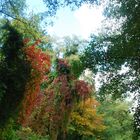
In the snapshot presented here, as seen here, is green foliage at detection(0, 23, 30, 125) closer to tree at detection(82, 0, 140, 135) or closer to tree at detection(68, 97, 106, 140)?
tree at detection(82, 0, 140, 135)

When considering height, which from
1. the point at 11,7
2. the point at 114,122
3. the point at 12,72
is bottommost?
the point at 12,72

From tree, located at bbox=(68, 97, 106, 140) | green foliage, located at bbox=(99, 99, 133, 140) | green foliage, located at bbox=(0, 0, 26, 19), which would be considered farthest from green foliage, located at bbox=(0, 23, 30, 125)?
green foliage, located at bbox=(99, 99, 133, 140)

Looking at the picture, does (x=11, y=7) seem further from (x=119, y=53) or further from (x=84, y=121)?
(x=84, y=121)

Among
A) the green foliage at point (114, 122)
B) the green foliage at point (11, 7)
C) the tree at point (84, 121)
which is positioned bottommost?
the green foliage at point (11, 7)

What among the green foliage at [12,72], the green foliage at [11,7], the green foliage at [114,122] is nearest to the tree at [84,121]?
the green foliage at [114,122]

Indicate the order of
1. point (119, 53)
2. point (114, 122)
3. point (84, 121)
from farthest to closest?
point (114, 122), point (84, 121), point (119, 53)

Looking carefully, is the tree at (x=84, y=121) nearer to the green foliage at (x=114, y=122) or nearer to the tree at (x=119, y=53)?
the green foliage at (x=114, y=122)

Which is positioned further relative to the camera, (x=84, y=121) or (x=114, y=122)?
(x=114, y=122)

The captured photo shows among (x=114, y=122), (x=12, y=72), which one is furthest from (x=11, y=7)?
(x=114, y=122)

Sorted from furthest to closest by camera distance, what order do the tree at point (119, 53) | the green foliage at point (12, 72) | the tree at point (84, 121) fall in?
the tree at point (84, 121)
the green foliage at point (12, 72)
the tree at point (119, 53)

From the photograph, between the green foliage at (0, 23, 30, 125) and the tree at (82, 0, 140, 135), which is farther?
the green foliage at (0, 23, 30, 125)

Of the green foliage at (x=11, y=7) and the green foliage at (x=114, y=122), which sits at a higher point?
the green foliage at (x=114, y=122)

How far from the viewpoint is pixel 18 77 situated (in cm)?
1507

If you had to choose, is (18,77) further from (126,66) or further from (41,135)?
(41,135)
